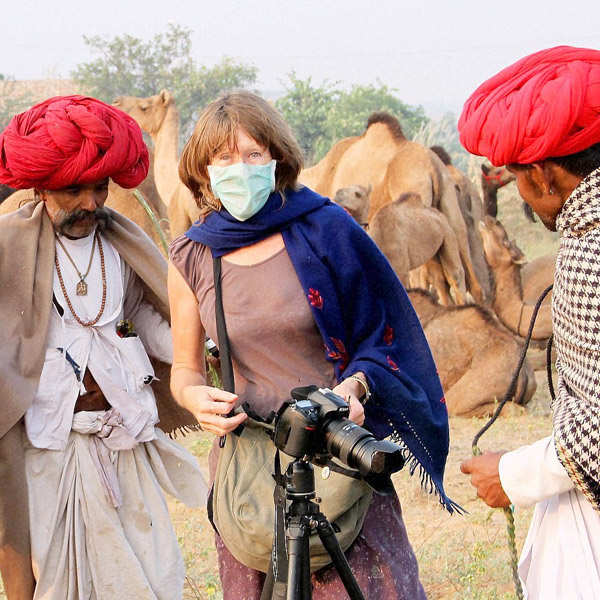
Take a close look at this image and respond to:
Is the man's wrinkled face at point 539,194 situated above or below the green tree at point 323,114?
above

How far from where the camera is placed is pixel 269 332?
9.14 feet

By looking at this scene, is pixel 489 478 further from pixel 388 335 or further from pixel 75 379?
pixel 75 379

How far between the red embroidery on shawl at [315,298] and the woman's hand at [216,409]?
33 cm

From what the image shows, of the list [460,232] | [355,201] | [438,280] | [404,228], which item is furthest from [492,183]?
[355,201]

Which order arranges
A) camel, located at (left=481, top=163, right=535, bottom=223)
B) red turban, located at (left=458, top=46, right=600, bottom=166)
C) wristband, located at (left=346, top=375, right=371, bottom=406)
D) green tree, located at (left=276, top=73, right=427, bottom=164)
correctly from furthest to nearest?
1. green tree, located at (left=276, top=73, right=427, bottom=164)
2. camel, located at (left=481, top=163, right=535, bottom=223)
3. wristband, located at (left=346, top=375, right=371, bottom=406)
4. red turban, located at (left=458, top=46, right=600, bottom=166)

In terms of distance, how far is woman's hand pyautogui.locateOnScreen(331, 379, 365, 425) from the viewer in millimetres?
2615

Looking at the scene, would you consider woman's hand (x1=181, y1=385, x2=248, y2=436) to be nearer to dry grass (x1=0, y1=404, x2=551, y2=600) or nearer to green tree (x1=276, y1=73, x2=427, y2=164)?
dry grass (x1=0, y1=404, x2=551, y2=600)

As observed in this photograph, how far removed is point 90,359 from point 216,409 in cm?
111

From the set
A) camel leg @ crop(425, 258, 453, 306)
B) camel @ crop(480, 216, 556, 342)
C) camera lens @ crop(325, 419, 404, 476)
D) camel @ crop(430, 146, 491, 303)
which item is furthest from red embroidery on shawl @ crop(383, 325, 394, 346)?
camel @ crop(430, 146, 491, 303)

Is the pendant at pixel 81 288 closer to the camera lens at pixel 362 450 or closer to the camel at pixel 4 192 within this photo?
the camera lens at pixel 362 450

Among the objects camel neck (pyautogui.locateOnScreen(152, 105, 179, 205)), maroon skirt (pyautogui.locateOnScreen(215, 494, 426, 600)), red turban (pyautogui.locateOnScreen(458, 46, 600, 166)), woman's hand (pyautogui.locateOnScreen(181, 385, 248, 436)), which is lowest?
camel neck (pyautogui.locateOnScreen(152, 105, 179, 205))

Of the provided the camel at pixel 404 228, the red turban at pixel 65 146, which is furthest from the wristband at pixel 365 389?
the camel at pixel 404 228

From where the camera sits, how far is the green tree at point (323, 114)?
984 inches

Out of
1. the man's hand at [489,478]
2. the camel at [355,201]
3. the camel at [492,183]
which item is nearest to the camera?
the man's hand at [489,478]
